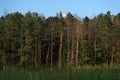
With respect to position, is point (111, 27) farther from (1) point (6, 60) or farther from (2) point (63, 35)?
(1) point (6, 60)

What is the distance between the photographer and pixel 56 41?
189 feet

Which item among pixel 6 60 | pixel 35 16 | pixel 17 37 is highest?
pixel 35 16

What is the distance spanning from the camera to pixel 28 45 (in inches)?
2094

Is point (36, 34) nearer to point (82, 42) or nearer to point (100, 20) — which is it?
point (82, 42)

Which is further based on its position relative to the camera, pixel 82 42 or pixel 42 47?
pixel 42 47

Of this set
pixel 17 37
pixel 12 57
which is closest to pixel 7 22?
pixel 17 37

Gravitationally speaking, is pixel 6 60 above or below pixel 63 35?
below

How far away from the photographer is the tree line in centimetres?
5245

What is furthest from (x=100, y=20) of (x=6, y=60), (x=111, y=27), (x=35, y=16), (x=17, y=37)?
(x=6, y=60)

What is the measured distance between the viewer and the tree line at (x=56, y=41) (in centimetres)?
5245

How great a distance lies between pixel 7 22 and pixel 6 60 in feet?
30.2

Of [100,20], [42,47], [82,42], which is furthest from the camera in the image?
[100,20]

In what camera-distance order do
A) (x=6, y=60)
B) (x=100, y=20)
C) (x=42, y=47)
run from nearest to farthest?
1. (x=6, y=60)
2. (x=42, y=47)
3. (x=100, y=20)

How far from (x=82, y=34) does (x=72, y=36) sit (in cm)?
278
